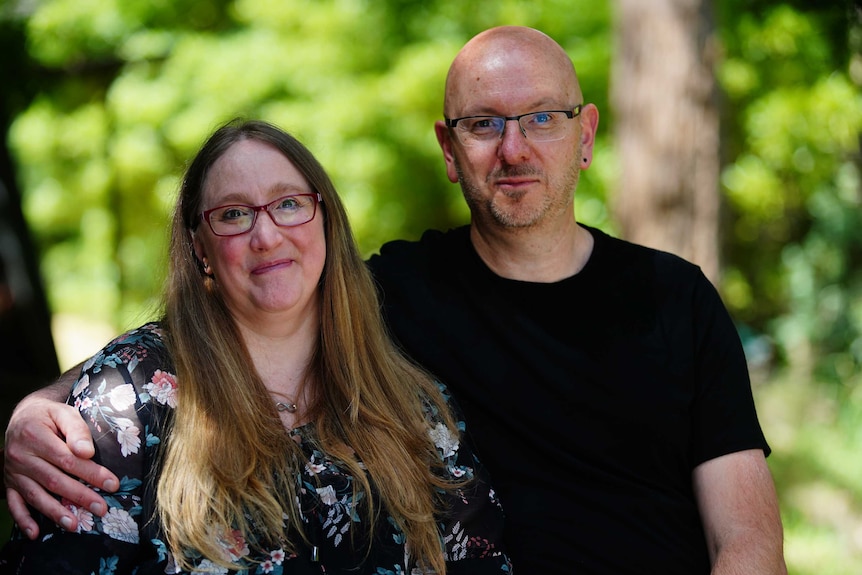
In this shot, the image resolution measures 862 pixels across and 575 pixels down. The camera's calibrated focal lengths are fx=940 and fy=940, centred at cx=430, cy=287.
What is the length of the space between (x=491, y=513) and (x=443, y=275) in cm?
73

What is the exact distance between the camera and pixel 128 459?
212 cm

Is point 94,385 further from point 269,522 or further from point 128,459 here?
point 269,522

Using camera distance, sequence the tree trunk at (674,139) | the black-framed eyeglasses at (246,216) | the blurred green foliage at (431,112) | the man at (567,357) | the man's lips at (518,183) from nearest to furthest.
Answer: the black-framed eyeglasses at (246,216) < the man at (567,357) < the man's lips at (518,183) < the tree trunk at (674,139) < the blurred green foliage at (431,112)

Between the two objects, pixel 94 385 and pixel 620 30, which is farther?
pixel 620 30

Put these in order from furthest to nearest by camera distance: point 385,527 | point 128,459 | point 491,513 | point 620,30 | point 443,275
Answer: point 620,30 < point 443,275 < point 491,513 < point 385,527 < point 128,459

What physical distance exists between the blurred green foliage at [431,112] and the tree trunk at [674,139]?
1.10 metres

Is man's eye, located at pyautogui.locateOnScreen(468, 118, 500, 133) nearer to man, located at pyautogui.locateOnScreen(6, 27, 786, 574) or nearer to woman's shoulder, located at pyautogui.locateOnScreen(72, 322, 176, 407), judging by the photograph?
man, located at pyautogui.locateOnScreen(6, 27, 786, 574)

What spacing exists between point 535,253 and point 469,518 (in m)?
0.80

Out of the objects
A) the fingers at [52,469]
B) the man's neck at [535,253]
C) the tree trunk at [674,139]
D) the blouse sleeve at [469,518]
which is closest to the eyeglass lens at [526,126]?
the man's neck at [535,253]

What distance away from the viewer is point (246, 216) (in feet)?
7.63

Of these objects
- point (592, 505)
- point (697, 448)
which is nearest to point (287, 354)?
point (592, 505)

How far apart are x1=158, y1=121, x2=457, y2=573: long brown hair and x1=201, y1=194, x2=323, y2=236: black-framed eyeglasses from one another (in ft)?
0.24

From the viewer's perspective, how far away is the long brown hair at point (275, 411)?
2.15 m

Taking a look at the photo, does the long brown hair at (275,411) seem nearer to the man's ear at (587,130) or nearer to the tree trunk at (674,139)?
the man's ear at (587,130)
